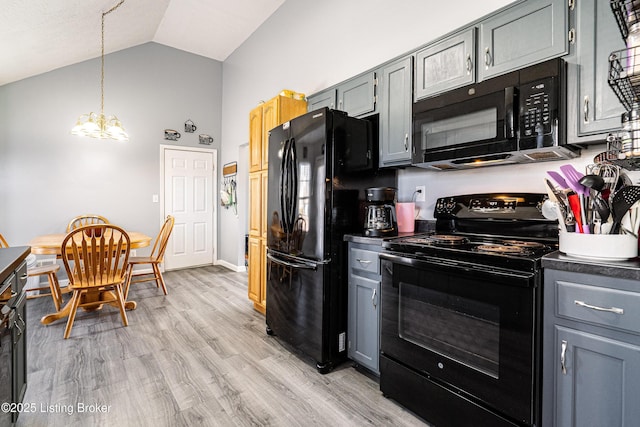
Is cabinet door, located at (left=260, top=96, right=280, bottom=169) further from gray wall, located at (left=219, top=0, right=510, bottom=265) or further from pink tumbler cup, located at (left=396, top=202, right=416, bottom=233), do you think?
pink tumbler cup, located at (left=396, top=202, right=416, bottom=233)

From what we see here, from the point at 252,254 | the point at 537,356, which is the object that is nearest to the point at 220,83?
the point at 252,254

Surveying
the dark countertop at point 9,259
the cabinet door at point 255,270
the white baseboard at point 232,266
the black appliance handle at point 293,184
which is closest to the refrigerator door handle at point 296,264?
the black appliance handle at point 293,184

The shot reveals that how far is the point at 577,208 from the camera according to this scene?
1289mm

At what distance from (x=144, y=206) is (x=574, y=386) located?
5.46m

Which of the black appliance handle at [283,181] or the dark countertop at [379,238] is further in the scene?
the black appliance handle at [283,181]

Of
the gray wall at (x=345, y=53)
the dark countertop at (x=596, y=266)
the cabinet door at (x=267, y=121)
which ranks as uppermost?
the gray wall at (x=345, y=53)

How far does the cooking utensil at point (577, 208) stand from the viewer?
4.17 ft

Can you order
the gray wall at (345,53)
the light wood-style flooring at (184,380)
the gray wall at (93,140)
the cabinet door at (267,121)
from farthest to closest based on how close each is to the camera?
the gray wall at (93,140), the cabinet door at (267,121), the gray wall at (345,53), the light wood-style flooring at (184,380)

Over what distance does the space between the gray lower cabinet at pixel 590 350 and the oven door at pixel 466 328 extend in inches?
2.5

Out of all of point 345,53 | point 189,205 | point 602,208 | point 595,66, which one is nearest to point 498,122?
point 595,66

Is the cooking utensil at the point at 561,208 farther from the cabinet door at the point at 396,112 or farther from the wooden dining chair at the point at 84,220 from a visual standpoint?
the wooden dining chair at the point at 84,220

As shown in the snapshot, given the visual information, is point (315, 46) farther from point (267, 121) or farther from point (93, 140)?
point (93, 140)

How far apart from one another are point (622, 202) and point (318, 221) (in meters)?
1.53

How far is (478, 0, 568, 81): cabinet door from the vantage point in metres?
1.52
